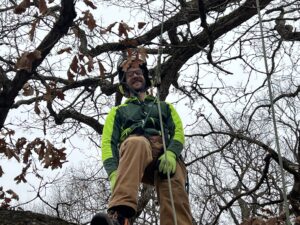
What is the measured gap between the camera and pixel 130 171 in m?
2.58

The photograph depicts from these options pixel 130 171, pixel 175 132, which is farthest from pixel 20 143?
pixel 130 171

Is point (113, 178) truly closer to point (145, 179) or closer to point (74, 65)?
point (145, 179)

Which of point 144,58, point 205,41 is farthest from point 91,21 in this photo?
point 205,41

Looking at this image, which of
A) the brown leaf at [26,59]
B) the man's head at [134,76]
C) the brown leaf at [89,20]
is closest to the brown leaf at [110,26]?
the brown leaf at [89,20]

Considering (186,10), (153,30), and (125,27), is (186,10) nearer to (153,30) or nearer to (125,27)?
(153,30)

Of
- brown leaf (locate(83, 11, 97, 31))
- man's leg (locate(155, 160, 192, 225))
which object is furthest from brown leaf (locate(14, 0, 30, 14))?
man's leg (locate(155, 160, 192, 225))

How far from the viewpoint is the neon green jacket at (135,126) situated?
294 centimetres

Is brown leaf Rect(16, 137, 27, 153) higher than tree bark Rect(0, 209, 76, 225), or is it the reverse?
brown leaf Rect(16, 137, 27, 153)

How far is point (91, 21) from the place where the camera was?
10.8 ft

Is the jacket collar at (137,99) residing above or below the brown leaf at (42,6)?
below

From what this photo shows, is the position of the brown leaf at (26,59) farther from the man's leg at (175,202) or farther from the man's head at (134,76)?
the man's leg at (175,202)

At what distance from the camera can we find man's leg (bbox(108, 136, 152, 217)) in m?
2.47

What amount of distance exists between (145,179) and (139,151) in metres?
0.47

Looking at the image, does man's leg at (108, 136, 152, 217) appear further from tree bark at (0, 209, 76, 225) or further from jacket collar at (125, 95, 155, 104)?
tree bark at (0, 209, 76, 225)
